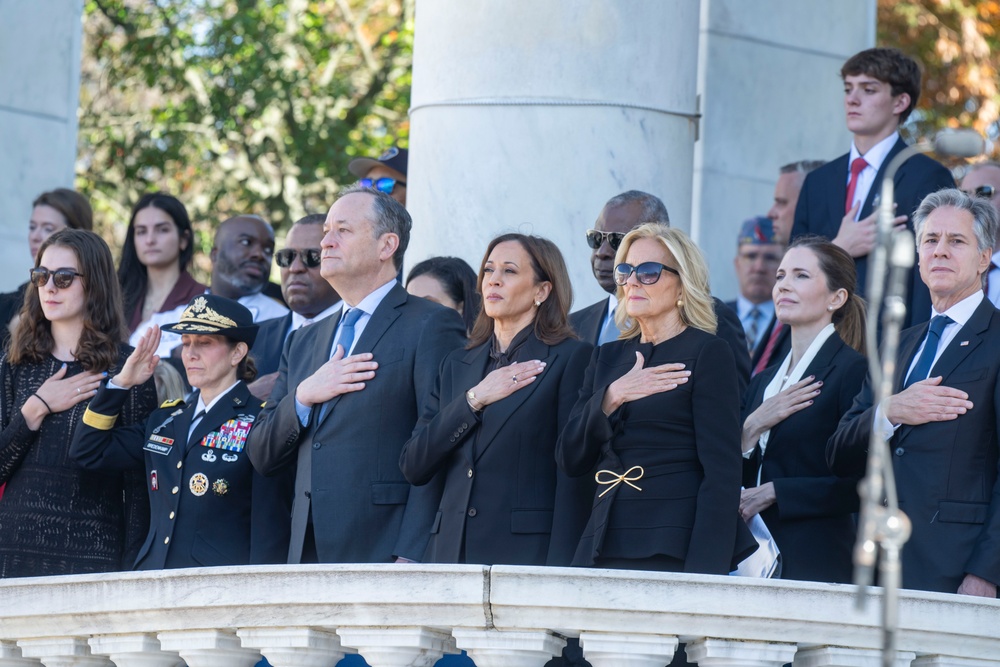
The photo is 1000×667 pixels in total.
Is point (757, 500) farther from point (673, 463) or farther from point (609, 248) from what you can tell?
point (609, 248)

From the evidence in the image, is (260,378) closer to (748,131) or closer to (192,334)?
(192,334)

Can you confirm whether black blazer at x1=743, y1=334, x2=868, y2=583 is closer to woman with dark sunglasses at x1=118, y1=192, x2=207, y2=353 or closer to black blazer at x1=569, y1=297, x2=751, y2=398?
black blazer at x1=569, y1=297, x2=751, y2=398

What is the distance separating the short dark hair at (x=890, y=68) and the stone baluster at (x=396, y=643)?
466cm

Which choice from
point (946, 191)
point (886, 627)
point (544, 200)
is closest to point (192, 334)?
point (544, 200)

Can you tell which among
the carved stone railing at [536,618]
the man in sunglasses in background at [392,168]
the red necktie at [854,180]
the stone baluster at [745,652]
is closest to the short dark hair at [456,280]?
the man in sunglasses in background at [392,168]

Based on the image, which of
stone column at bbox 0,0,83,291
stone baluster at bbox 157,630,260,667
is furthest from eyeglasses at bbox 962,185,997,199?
stone column at bbox 0,0,83,291

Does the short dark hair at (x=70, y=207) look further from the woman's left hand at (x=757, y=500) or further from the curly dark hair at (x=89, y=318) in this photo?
the woman's left hand at (x=757, y=500)

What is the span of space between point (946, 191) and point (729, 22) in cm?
631

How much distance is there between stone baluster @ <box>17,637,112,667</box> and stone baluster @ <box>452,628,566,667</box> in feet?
3.86

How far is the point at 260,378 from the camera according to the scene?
25.6ft

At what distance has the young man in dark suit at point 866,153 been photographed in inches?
312

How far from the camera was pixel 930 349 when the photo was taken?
596 cm

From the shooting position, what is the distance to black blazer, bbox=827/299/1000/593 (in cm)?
553

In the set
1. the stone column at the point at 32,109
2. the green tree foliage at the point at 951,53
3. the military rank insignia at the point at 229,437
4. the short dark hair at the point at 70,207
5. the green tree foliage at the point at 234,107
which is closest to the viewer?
the military rank insignia at the point at 229,437
